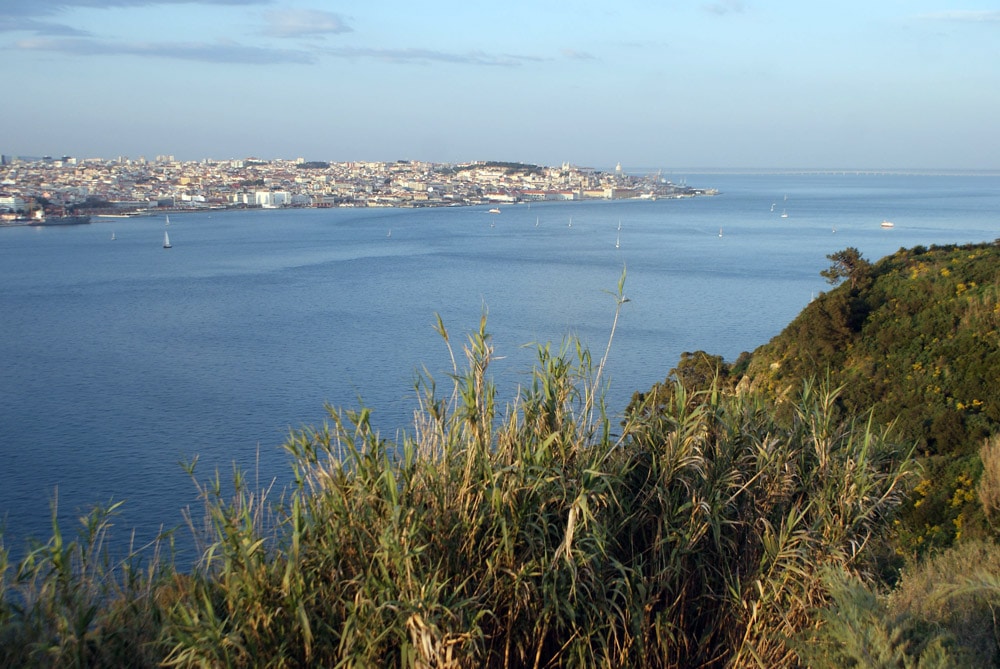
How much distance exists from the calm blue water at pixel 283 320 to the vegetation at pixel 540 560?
165 cm

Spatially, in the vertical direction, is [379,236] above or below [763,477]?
below

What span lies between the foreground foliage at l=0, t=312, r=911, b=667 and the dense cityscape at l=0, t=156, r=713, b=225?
6393 cm

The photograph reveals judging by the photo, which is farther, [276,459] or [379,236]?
[379,236]

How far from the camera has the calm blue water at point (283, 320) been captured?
1442 centimetres

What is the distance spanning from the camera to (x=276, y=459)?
13117 mm

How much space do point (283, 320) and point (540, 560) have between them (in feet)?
83.1

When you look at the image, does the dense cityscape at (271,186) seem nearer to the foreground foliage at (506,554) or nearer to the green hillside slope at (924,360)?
the green hillside slope at (924,360)

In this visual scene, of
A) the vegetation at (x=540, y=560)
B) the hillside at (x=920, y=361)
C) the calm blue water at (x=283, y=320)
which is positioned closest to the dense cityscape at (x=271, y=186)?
the calm blue water at (x=283, y=320)

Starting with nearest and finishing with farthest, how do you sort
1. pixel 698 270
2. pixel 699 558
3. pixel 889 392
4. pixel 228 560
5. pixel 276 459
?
pixel 228 560 < pixel 699 558 < pixel 889 392 < pixel 276 459 < pixel 698 270

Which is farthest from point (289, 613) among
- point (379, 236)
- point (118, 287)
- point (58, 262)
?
point (379, 236)

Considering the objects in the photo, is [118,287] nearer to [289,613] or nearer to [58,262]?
[58,262]

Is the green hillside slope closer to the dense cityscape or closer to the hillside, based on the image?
the hillside

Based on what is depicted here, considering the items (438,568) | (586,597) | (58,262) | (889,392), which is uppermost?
(438,568)

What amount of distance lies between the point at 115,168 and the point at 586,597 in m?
119
